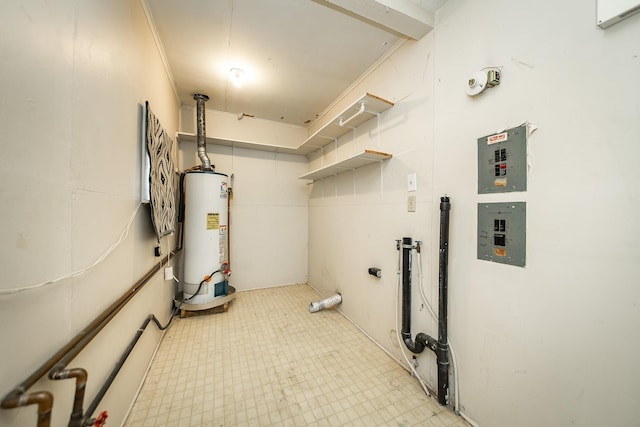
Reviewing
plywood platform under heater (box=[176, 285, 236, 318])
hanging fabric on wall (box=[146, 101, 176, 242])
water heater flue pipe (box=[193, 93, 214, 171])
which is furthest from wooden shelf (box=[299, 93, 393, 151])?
plywood platform under heater (box=[176, 285, 236, 318])

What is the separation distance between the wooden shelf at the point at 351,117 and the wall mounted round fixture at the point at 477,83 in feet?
2.27

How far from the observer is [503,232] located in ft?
3.90

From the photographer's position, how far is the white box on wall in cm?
81

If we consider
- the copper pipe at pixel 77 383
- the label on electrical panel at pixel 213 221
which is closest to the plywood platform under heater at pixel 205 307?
the label on electrical panel at pixel 213 221

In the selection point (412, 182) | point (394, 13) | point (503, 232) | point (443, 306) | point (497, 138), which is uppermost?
point (394, 13)

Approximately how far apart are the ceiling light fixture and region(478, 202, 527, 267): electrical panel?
97.9 inches

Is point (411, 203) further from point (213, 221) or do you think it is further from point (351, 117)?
point (213, 221)

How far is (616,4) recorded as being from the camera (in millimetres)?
835

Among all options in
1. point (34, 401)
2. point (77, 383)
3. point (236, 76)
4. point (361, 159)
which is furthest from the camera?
point (236, 76)

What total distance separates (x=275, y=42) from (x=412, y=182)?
166cm

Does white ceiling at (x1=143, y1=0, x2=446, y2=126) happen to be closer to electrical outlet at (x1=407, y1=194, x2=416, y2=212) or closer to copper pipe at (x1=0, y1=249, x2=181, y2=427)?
electrical outlet at (x1=407, y1=194, x2=416, y2=212)

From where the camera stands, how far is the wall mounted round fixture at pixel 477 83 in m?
1.25

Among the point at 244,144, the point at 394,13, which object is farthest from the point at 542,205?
the point at 244,144

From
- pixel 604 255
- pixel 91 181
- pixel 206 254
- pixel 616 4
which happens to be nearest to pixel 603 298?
pixel 604 255
